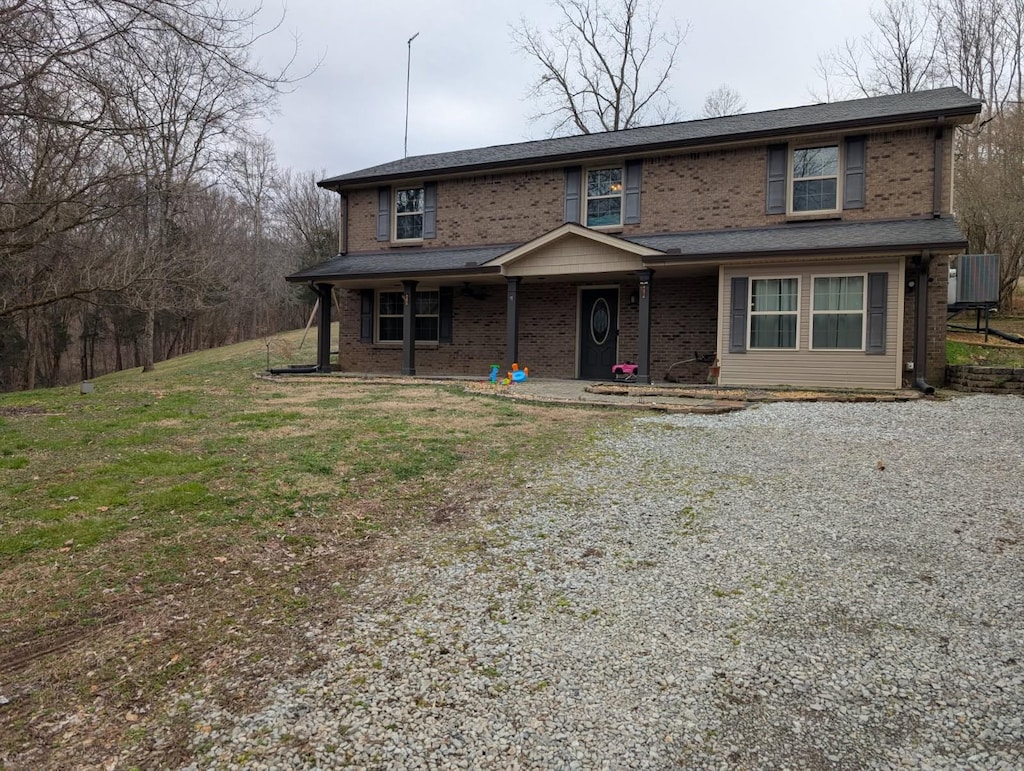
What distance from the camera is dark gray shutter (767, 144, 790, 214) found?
12.7 metres

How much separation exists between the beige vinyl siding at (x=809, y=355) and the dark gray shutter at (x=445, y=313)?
265 inches

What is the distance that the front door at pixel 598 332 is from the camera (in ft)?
47.6

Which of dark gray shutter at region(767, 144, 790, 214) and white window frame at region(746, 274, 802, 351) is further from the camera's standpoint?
dark gray shutter at region(767, 144, 790, 214)

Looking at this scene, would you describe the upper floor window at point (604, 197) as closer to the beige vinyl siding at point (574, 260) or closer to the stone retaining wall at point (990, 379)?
the beige vinyl siding at point (574, 260)

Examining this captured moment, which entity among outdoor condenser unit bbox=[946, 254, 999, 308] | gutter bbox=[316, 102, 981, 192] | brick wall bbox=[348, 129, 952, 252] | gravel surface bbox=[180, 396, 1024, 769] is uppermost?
gutter bbox=[316, 102, 981, 192]

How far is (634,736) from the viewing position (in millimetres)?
2139

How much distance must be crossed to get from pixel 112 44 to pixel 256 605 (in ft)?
17.3

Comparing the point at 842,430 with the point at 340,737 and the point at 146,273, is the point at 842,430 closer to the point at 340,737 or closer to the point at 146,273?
the point at 340,737

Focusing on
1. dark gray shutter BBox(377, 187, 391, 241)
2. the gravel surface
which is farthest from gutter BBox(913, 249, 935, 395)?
dark gray shutter BBox(377, 187, 391, 241)

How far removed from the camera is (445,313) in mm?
15844

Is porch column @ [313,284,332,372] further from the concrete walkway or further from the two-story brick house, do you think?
the concrete walkway

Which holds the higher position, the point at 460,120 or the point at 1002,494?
the point at 460,120

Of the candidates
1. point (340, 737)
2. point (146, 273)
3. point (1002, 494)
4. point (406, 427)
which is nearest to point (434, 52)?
point (146, 273)

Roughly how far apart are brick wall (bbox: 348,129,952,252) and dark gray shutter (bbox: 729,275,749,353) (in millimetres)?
1959
